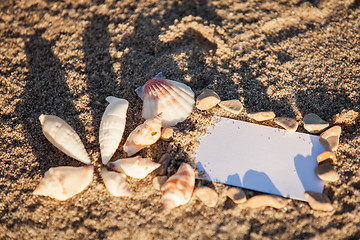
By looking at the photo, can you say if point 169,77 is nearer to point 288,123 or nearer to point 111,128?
point 111,128

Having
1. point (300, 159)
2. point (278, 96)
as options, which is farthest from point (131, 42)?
point (300, 159)

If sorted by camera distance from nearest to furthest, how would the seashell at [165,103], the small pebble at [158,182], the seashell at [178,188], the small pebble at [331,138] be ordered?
the seashell at [178,188] → the small pebble at [158,182] → the small pebble at [331,138] → the seashell at [165,103]

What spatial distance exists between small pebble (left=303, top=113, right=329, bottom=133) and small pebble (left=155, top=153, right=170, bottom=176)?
932 mm

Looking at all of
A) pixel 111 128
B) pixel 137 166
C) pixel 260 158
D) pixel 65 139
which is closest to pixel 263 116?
pixel 260 158

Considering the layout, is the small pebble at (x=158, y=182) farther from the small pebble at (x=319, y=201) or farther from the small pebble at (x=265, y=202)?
the small pebble at (x=319, y=201)

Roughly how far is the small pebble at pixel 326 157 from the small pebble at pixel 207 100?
28.6 inches

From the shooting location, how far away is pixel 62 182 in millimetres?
1657

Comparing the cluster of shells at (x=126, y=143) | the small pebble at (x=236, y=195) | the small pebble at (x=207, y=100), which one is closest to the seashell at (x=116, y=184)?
the cluster of shells at (x=126, y=143)

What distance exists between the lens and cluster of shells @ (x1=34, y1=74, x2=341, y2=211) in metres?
1.67

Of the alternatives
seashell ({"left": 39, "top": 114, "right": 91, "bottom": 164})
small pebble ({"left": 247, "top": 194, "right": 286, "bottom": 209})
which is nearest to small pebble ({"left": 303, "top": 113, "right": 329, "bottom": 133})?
small pebble ({"left": 247, "top": 194, "right": 286, "bottom": 209})

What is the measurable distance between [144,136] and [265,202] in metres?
0.81

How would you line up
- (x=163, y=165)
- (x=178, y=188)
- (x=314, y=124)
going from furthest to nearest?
1. (x=314, y=124)
2. (x=163, y=165)
3. (x=178, y=188)

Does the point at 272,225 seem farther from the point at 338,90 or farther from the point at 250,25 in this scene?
the point at 250,25

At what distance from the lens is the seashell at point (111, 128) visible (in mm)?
1796
